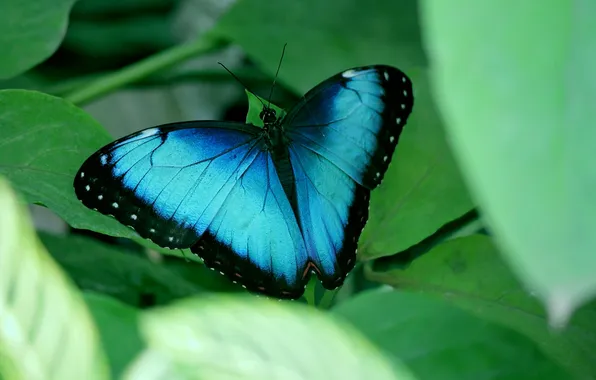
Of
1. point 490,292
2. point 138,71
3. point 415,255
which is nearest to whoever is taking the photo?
point 490,292

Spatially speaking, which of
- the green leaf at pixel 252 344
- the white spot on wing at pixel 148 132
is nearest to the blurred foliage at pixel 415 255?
the green leaf at pixel 252 344

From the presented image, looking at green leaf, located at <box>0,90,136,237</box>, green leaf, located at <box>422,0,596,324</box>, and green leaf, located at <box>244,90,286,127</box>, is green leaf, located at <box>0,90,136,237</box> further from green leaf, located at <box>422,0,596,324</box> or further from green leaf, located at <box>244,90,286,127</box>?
green leaf, located at <box>422,0,596,324</box>

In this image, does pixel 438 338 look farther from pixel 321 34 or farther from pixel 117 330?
pixel 321 34

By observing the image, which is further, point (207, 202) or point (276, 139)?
point (276, 139)

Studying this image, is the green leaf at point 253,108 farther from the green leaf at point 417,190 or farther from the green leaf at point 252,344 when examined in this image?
the green leaf at point 252,344

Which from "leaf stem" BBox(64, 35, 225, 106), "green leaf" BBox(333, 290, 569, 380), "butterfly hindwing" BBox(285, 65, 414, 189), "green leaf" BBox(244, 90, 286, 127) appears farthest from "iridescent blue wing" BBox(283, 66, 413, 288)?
"green leaf" BBox(333, 290, 569, 380)

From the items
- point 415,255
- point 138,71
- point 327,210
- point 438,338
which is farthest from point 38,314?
point 138,71
